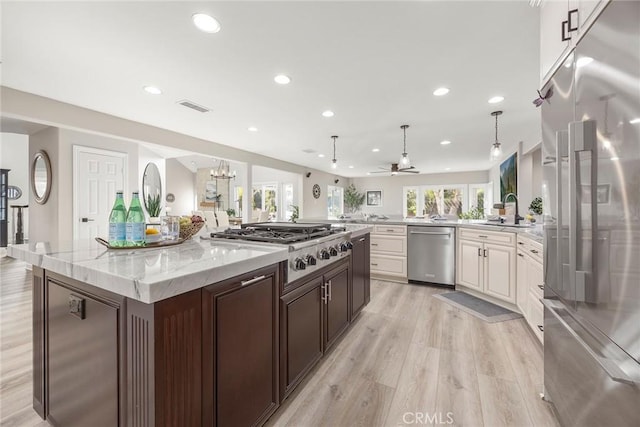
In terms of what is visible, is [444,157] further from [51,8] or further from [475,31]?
[51,8]

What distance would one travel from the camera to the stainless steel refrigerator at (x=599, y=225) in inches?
30.7

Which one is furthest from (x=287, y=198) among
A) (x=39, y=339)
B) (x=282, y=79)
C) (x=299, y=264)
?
(x=39, y=339)

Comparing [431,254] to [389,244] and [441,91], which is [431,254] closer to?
[389,244]

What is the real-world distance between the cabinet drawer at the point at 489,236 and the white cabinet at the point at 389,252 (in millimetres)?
799

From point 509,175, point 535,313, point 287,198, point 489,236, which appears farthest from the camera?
point 287,198

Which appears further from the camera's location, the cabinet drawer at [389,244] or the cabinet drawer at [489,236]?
the cabinet drawer at [389,244]

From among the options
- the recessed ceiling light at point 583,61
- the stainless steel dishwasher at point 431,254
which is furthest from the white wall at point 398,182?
the recessed ceiling light at point 583,61

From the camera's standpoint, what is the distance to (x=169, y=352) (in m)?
0.83

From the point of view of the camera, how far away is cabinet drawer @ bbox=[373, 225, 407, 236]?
12.9ft

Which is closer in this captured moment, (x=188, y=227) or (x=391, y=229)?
(x=188, y=227)

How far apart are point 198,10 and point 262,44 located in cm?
49

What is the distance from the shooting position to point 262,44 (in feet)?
6.83

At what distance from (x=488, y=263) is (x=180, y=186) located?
372 inches

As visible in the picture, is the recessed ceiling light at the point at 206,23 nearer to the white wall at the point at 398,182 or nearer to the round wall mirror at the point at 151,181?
the round wall mirror at the point at 151,181
